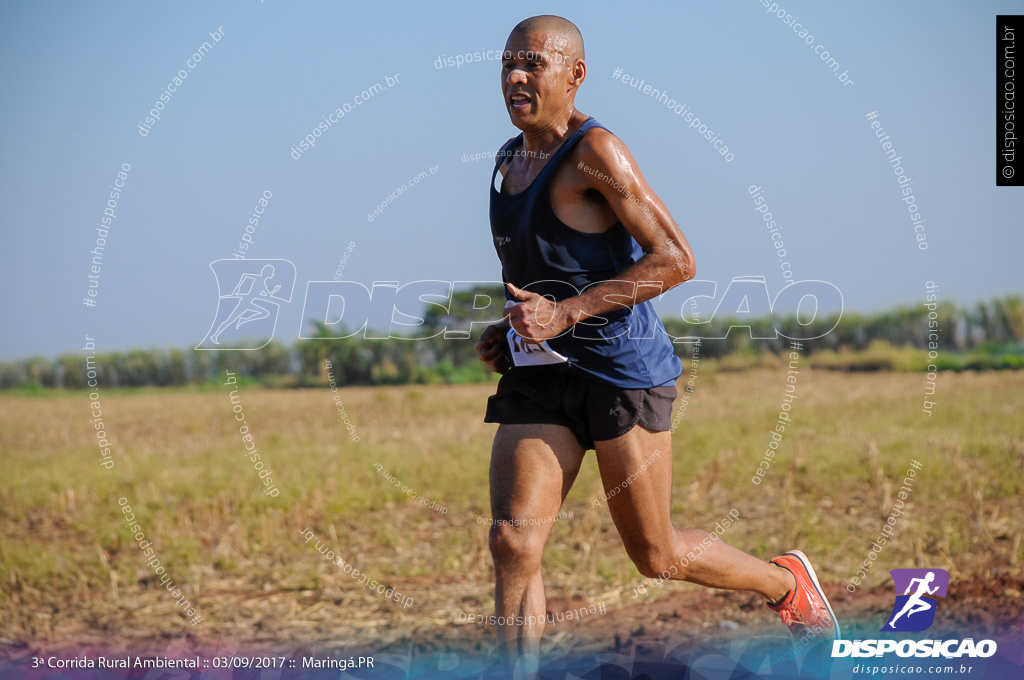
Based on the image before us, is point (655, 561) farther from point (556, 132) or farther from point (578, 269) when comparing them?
point (556, 132)

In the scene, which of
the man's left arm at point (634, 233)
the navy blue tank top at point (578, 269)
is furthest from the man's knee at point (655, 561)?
the man's left arm at point (634, 233)

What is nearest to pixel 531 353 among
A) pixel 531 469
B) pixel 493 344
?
pixel 493 344

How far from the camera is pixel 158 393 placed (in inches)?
498

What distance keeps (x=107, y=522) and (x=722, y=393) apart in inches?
287

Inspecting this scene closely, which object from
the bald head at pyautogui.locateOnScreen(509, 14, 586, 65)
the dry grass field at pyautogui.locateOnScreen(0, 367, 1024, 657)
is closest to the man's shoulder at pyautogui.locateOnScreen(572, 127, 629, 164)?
the bald head at pyautogui.locateOnScreen(509, 14, 586, 65)

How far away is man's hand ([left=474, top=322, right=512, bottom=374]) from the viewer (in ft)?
A: 11.7

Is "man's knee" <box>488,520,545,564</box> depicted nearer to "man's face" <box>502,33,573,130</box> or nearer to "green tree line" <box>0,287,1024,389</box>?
"man's face" <box>502,33,573,130</box>

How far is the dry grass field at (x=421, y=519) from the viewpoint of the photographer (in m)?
4.82

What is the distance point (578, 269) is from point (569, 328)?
9.7 inches

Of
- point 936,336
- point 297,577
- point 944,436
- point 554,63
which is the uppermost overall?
point 554,63

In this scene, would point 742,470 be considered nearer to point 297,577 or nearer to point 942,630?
point 942,630

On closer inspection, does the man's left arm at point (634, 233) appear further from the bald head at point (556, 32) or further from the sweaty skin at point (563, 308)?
Result: the bald head at point (556, 32)

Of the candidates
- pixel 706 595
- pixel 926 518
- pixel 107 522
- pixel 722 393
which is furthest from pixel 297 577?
pixel 722 393

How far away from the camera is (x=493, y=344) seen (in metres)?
3.59
